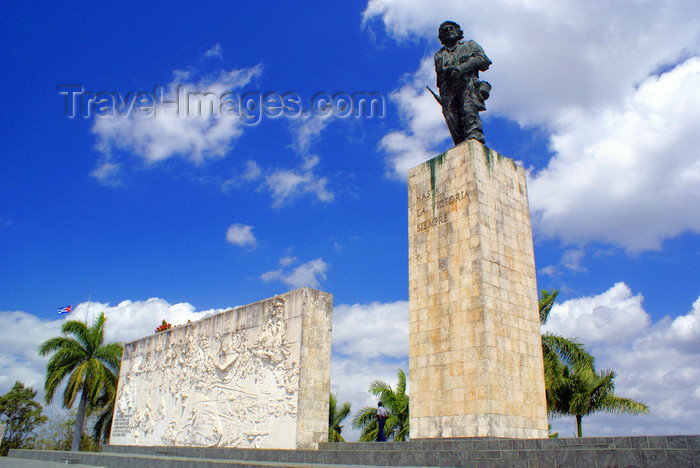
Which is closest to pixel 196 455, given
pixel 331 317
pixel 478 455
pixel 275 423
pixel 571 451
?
pixel 275 423

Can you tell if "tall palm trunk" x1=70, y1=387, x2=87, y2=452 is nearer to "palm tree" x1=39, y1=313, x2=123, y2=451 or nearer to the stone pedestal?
"palm tree" x1=39, y1=313, x2=123, y2=451

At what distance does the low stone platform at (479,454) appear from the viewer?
15.9ft

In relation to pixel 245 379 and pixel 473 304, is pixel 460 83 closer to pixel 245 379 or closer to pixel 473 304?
pixel 473 304

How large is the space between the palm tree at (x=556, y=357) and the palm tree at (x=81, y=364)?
48.6 ft

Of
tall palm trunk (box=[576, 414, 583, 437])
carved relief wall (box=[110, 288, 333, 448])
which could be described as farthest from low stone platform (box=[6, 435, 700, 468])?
tall palm trunk (box=[576, 414, 583, 437])

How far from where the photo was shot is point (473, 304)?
8617 mm

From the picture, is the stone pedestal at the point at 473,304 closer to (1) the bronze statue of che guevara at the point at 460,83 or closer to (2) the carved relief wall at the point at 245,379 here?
(1) the bronze statue of che guevara at the point at 460,83

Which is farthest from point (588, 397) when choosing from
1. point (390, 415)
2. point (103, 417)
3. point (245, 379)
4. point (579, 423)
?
point (103, 417)

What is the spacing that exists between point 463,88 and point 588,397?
8228 mm

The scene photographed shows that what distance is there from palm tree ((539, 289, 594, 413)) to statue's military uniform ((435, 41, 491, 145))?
6411mm

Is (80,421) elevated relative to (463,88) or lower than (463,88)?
lower

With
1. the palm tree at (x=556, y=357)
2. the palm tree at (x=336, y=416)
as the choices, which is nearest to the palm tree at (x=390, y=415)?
the palm tree at (x=336, y=416)

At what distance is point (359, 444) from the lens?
27.8ft

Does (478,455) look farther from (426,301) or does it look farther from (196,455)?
(196,455)
